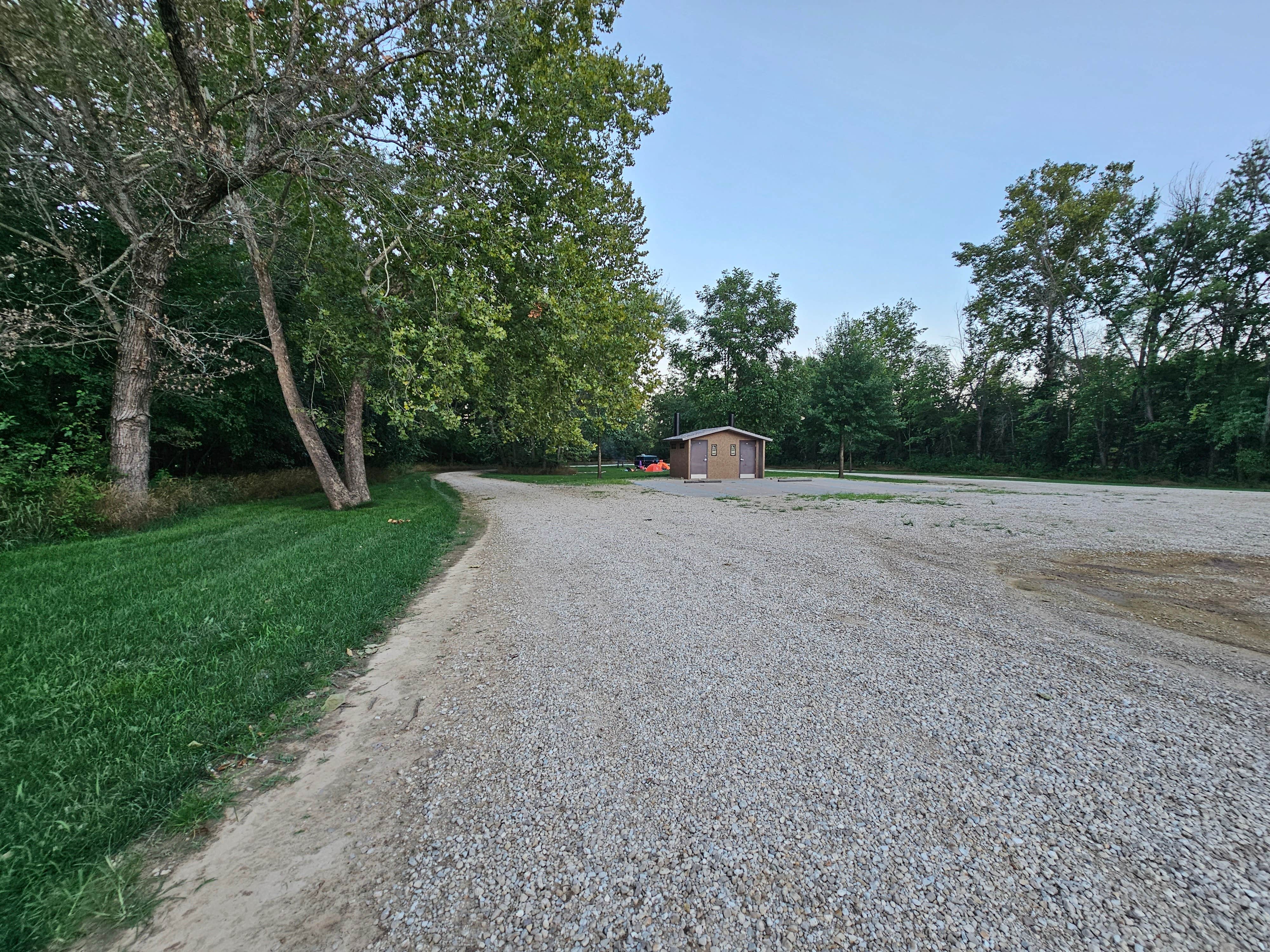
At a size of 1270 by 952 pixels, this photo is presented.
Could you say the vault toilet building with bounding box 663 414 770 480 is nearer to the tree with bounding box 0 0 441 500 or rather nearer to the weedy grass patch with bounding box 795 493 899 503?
the weedy grass patch with bounding box 795 493 899 503

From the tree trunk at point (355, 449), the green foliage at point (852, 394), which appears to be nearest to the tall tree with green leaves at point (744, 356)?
the green foliage at point (852, 394)

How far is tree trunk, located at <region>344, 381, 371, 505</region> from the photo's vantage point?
10.6 meters

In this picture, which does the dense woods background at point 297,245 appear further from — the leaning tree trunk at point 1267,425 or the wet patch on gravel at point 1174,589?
the leaning tree trunk at point 1267,425

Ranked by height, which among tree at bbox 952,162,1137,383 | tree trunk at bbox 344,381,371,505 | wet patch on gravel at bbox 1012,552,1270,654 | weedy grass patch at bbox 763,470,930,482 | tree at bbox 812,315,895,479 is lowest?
wet patch on gravel at bbox 1012,552,1270,654

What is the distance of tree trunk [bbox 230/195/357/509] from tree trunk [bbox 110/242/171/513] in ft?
4.26

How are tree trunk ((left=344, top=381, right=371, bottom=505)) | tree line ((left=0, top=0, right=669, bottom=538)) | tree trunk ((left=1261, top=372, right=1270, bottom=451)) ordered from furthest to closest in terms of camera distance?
tree trunk ((left=1261, top=372, right=1270, bottom=451)) < tree trunk ((left=344, top=381, right=371, bottom=505)) < tree line ((left=0, top=0, right=669, bottom=538))

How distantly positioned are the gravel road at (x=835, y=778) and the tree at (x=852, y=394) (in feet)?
72.4

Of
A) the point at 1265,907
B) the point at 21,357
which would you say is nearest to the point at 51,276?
the point at 21,357

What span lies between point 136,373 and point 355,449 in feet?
11.9

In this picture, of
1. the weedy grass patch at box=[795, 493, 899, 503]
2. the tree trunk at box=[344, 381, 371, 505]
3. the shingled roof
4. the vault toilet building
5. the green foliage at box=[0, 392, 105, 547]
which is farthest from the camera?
the vault toilet building

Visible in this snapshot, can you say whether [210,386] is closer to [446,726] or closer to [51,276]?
[51,276]

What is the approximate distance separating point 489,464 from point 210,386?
90.5 ft

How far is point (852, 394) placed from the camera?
80.9ft

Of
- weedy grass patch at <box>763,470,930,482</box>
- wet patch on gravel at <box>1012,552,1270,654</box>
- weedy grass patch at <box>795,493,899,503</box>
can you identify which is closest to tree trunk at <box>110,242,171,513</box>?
wet patch on gravel at <box>1012,552,1270,654</box>
